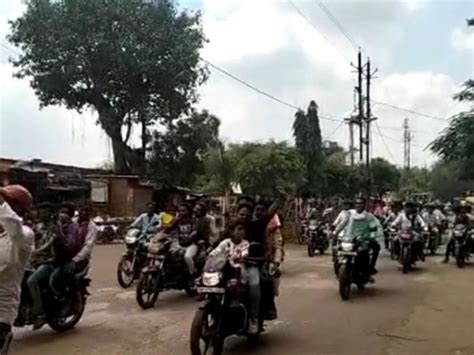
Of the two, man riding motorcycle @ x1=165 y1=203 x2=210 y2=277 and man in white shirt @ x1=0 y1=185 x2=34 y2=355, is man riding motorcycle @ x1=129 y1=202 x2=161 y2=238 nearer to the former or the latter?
man riding motorcycle @ x1=165 y1=203 x2=210 y2=277

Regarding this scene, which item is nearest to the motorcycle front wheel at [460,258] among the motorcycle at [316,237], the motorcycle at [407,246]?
the motorcycle at [407,246]

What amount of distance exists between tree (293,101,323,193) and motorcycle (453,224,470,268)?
78.7 ft

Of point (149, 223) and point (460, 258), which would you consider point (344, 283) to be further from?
point (460, 258)

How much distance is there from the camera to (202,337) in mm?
7016

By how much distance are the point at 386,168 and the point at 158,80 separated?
32.2 m

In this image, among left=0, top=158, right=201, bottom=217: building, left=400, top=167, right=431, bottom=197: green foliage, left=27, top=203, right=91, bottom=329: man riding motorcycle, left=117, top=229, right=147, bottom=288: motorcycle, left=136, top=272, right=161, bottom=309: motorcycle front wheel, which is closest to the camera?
left=27, top=203, right=91, bottom=329: man riding motorcycle

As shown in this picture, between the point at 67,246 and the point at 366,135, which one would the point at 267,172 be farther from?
the point at 67,246

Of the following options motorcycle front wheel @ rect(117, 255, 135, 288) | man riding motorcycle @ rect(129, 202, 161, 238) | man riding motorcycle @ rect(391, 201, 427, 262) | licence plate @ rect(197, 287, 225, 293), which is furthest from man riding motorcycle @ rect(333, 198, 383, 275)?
licence plate @ rect(197, 287, 225, 293)

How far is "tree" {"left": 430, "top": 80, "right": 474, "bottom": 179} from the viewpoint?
67.9ft

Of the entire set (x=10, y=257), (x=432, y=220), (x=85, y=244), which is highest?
(x=432, y=220)

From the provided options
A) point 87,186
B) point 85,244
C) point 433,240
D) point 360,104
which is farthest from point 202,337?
point 360,104

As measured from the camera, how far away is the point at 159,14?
33.7 meters

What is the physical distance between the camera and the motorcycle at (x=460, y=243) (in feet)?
57.9

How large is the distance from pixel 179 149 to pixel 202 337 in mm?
28614
